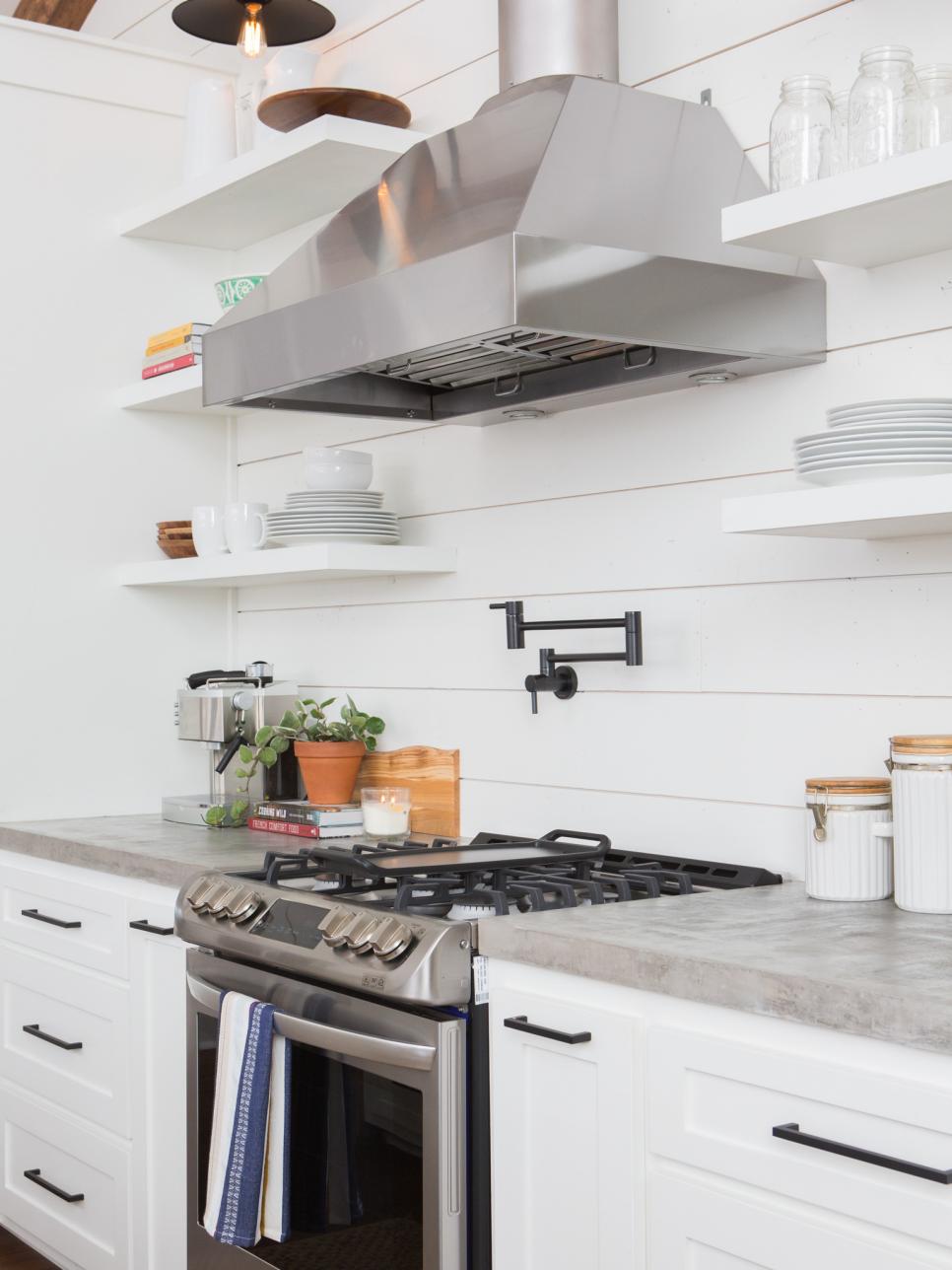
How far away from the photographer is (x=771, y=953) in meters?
1.58

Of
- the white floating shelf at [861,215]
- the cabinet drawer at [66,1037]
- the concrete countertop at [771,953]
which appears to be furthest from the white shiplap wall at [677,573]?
the cabinet drawer at [66,1037]

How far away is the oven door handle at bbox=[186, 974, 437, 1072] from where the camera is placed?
1.83 metres

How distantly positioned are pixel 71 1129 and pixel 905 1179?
1.90m

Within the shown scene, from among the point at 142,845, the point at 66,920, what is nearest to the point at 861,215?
the point at 142,845

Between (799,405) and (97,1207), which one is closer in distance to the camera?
(799,405)

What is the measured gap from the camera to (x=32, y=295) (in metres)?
3.28

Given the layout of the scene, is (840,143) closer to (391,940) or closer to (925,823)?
(925,823)

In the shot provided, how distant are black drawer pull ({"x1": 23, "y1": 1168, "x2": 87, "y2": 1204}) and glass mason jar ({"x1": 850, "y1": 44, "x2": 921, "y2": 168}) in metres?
2.28

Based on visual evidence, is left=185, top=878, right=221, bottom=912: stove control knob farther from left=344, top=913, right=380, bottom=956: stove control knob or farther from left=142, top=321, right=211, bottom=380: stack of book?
left=142, top=321, right=211, bottom=380: stack of book

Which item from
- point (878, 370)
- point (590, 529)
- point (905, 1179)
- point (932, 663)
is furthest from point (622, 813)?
point (905, 1179)

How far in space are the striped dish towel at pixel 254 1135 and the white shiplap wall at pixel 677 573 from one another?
73 centimetres

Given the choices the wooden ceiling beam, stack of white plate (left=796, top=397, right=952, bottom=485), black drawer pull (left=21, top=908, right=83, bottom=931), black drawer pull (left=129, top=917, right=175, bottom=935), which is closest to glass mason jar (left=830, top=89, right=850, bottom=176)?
stack of white plate (left=796, top=397, right=952, bottom=485)

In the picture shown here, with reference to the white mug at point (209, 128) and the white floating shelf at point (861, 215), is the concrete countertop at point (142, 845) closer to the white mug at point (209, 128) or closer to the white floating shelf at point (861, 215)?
the white floating shelf at point (861, 215)

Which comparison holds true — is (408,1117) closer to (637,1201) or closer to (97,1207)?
(637,1201)
